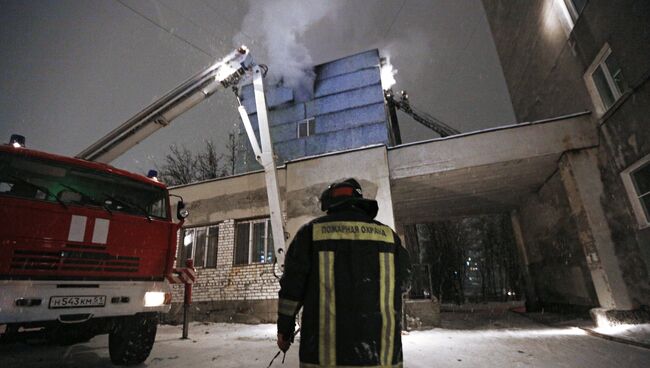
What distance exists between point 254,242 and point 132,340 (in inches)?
197

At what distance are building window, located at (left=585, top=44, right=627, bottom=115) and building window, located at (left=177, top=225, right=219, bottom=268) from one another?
10.1m

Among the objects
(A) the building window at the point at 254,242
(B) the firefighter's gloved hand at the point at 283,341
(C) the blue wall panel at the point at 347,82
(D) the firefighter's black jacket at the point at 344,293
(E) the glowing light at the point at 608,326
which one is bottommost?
(E) the glowing light at the point at 608,326

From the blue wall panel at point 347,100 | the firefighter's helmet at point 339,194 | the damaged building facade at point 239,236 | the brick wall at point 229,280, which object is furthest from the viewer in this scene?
the blue wall panel at point 347,100

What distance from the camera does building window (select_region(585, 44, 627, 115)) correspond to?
21.5ft

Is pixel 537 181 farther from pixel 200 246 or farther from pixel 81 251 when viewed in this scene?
pixel 81 251

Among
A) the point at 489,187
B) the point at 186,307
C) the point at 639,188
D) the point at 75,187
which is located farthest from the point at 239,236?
the point at 639,188

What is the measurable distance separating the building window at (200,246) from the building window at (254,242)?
0.82 m

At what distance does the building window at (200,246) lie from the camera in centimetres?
922

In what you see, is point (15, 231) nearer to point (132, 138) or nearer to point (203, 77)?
point (132, 138)

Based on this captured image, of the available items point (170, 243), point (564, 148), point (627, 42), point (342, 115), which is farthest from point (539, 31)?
point (170, 243)

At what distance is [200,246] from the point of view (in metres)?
9.45

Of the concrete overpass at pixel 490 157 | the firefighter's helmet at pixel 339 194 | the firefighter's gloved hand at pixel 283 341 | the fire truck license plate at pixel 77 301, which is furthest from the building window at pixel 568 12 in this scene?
the fire truck license plate at pixel 77 301

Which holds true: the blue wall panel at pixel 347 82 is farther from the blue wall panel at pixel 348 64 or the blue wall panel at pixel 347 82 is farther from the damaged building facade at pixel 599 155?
the damaged building facade at pixel 599 155

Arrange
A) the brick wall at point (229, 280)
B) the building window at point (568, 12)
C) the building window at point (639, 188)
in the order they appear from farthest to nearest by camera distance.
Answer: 1. the brick wall at point (229, 280)
2. the building window at point (568, 12)
3. the building window at point (639, 188)
